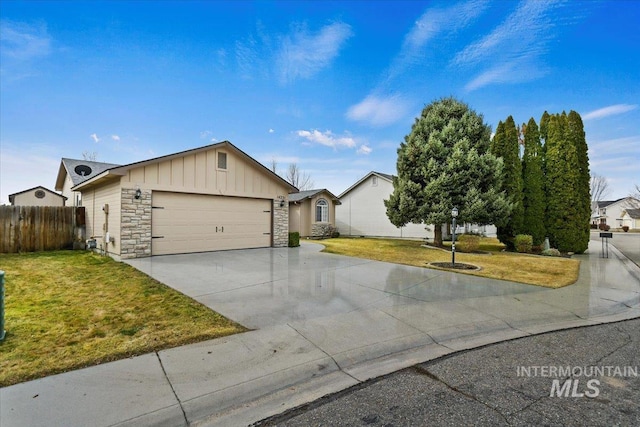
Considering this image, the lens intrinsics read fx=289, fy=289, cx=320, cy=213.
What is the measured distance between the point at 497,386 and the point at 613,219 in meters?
67.5

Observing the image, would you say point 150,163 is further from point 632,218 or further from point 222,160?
point 632,218

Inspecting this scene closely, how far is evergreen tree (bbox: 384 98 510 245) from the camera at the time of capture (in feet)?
40.6

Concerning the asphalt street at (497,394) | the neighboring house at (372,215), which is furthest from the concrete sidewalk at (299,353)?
the neighboring house at (372,215)

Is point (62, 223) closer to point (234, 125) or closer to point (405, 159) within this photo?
point (234, 125)

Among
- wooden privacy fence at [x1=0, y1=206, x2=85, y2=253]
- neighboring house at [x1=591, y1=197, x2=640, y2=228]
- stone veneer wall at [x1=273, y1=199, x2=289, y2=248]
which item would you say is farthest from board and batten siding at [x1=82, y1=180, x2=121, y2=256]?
neighboring house at [x1=591, y1=197, x2=640, y2=228]

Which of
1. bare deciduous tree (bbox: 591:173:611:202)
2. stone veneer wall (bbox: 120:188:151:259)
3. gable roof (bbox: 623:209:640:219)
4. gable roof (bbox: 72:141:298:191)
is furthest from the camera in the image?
bare deciduous tree (bbox: 591:173:611:202)

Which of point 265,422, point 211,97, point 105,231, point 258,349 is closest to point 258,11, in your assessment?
point 211,97

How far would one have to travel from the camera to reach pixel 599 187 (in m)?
54.2

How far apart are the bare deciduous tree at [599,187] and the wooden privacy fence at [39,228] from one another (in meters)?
74.5

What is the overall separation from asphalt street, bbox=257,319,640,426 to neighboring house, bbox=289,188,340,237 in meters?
17.2

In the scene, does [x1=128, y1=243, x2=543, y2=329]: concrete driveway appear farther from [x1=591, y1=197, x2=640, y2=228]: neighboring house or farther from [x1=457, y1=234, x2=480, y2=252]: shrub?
[x1=591, y1=197, x2=640, y2=228]: neighboring house

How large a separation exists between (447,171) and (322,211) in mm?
10091

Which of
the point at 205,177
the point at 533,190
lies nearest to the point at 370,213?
the point at 533,190

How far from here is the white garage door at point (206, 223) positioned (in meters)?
10.1
